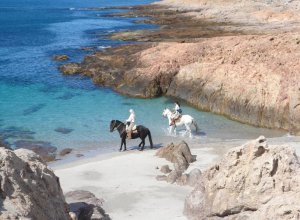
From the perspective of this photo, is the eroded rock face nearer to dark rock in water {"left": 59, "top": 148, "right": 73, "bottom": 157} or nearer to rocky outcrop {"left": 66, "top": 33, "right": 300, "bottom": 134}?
dark rock in water {"left": 59, "top": 148, "right": 73, "bottom": 157}

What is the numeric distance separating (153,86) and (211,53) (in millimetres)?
5646

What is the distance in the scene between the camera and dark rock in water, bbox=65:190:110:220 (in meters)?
13.6

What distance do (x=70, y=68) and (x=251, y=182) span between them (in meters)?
35.9

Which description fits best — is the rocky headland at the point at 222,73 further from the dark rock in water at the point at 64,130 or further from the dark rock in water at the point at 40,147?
the dark rock in water at the point at 40,147

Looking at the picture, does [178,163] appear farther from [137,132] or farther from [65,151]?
[65,151]

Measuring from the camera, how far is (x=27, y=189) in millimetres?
10719

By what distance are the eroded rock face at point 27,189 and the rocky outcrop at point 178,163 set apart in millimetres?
7111

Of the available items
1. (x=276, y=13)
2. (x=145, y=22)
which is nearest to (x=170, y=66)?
(x=276, y=13)

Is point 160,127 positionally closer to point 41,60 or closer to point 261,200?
point 261,200

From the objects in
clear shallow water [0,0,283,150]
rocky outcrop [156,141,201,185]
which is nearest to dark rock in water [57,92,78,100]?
clear shallow water [0,0,283,150]

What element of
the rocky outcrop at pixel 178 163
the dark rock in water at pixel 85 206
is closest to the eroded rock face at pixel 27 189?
the dark rock in water at pixel 85 206

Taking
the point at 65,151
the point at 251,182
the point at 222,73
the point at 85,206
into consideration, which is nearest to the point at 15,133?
the point at 65,151

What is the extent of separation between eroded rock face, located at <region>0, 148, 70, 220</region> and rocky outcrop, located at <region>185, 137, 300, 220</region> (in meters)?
4.43

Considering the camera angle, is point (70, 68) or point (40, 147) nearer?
point (40, 147)
